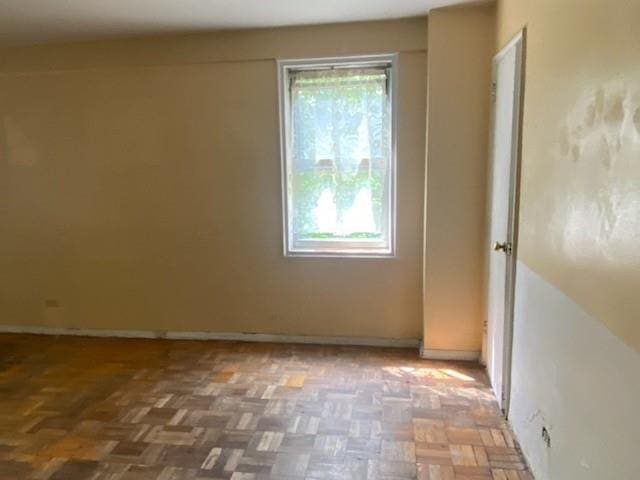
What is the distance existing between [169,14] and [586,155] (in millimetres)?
2512

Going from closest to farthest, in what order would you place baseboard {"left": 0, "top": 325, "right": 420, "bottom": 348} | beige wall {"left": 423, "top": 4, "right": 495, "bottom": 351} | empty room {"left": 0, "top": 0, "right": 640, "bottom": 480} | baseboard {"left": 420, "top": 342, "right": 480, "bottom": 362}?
1. empty room {"left": 0, "top": 0, "right": 640, "bottom": 480}
2. beige wall {"left": 423, "top": 4, "right": 495, "bottom": 351}
3. baseboard {"left": 420, "top": 342, "right": 480, "bottom": 362}
4. baseboard {"left": 0, "top": 325, "right": 420, "bottom": 348}

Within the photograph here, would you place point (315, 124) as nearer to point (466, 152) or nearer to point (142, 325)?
point (466, 152)

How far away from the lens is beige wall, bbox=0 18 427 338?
3328 mm

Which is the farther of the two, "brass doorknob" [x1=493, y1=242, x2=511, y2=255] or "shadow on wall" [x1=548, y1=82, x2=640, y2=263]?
"brass doorknob" [x1=493, y1=242, x2=511, y2=255]

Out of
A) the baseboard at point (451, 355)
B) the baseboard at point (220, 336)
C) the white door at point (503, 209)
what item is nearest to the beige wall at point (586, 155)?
the white door at point (503, 209)

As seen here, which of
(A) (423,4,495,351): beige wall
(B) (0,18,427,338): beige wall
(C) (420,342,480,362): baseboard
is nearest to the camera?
(A) (423,4,495,351): beige wall

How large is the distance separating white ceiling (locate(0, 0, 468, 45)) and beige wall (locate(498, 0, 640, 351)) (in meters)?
1.09

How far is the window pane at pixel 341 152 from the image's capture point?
3305mm

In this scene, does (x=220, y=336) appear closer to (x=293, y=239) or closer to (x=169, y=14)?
(x=293, y=239)

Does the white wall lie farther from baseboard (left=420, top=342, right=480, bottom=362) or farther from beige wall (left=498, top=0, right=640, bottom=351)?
baseboard (left=420, top=342, right=480, bottom=362)

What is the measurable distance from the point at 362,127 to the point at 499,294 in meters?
1.47

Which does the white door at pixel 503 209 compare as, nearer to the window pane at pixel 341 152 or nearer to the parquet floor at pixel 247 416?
the parquet floor at pixel 247 416

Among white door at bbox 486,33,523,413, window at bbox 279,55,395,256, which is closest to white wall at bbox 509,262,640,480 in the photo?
white door at bbox 486,33,523,413

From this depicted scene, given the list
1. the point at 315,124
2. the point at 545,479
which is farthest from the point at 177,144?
the point at 545,479
